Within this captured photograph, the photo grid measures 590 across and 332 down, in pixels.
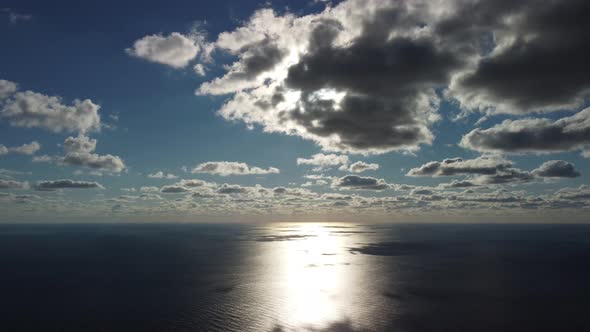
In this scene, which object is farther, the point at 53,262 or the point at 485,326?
the point at 53,262

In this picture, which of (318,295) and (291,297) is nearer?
(291,297)

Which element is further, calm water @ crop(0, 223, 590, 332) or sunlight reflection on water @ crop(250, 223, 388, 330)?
sunlight reflection on water @ crop(250, 223, 388, 330)

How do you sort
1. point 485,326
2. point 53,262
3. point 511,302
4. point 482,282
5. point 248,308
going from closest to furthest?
point 485,326
point 248,308
point 511,302
point 482,282
point 53,262

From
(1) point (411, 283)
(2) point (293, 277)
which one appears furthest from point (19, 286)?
(1) point (411, 283)

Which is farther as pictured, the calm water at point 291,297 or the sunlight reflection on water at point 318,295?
the sunlight reflection on water at point 318,295

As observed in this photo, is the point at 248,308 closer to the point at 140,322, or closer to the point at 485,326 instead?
the point at 140,322

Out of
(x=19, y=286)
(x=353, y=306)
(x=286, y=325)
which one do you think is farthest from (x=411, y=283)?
(x=19, y=286)

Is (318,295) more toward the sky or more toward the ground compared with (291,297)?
more toward the ground

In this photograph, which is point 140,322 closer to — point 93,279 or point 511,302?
point 93,279

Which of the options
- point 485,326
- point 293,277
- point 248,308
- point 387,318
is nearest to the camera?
point 485,326
